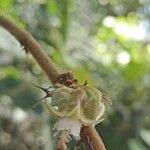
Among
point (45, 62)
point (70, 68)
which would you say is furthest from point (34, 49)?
point (70, 68)

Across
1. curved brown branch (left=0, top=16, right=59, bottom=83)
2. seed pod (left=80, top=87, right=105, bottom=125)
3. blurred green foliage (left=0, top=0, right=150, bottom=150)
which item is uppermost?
blurred green foliage (left=0, top=0, right=150, bottom=150)

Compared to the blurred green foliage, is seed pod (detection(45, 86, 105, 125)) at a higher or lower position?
lower

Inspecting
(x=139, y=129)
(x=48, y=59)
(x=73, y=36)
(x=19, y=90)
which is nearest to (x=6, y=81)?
(x=19, y=90)

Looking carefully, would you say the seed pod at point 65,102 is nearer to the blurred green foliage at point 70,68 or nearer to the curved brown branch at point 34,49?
the curved brown branch at point 34,49

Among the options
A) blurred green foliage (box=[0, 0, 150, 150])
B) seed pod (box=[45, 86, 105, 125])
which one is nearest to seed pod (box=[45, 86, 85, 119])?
seed pod (box=[45, 86, 105, 125])

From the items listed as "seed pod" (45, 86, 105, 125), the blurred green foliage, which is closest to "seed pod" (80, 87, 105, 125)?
"seed pod" (45, 86, 105, 125)

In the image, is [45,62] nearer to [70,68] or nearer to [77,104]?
[77,104]

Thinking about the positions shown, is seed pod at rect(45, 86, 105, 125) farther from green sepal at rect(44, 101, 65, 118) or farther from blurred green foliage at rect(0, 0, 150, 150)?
blurred green foliage at rect(0, 0, 150, 150)

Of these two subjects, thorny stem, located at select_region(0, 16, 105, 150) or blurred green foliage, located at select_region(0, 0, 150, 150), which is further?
blurred green foliage, located at select_region(0, 0, 150, 150)
